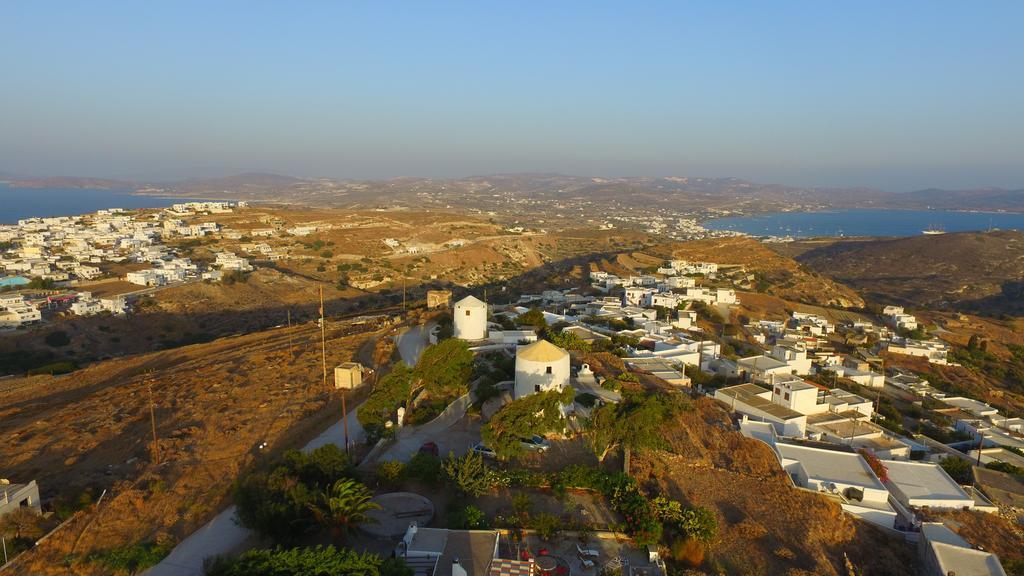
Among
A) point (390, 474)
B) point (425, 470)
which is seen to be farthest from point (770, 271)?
point (390, 474)

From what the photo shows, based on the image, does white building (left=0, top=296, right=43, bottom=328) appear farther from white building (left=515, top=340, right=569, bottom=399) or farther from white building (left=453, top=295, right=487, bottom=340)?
white building (left=515, top=340, right=569, bottom=399)

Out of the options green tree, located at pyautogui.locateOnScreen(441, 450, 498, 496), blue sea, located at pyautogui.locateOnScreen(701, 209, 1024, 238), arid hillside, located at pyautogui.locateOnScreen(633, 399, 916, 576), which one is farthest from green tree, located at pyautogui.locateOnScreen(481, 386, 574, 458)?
blue sea, located at pyautogui.locateOnScreen(701, 209, 1024, 238)

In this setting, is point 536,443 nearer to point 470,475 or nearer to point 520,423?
point 520,423

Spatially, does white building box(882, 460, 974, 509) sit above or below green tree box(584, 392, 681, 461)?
below

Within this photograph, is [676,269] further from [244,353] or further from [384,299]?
[244,353]

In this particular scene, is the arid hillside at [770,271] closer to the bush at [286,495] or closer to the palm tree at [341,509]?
the bush at [286,495]

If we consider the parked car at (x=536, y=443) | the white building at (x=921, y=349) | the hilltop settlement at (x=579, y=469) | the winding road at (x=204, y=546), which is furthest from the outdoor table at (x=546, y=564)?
the white building at (x=921, y=349)
